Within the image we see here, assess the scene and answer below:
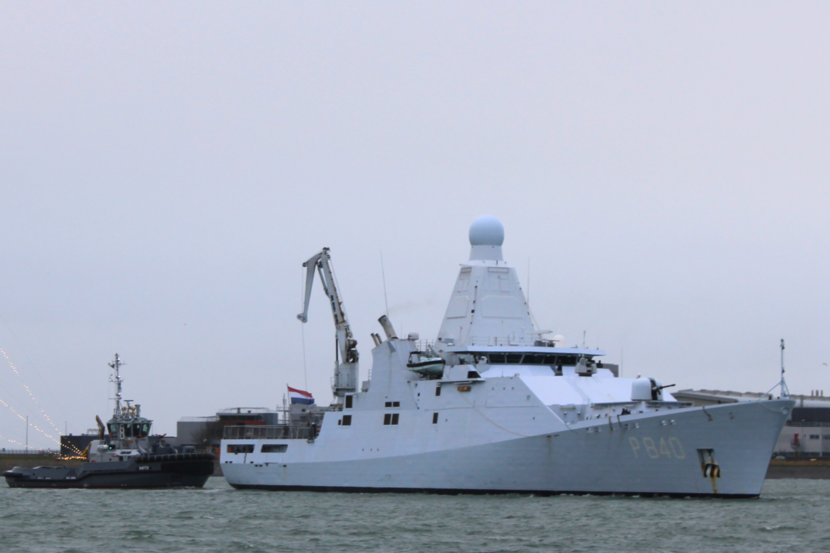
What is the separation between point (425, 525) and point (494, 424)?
877cm

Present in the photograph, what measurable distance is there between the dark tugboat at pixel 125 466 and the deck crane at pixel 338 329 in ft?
32.4

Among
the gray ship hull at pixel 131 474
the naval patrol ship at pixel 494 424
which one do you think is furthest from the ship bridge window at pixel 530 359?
the gray ship hull at pixel 131 474

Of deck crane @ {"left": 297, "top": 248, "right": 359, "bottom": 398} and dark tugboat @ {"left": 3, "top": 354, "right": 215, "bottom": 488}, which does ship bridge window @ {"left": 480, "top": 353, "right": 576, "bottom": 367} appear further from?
dark tugboat @ {"left": 3, "top": 354, "right": 215, "bottom": 488}

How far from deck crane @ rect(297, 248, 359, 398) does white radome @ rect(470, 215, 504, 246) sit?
7325 mm

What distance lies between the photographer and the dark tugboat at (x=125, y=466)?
189 ft

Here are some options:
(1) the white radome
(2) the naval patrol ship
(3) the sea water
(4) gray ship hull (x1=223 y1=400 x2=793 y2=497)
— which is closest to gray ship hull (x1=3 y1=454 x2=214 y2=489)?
(2) the naval patrol ship

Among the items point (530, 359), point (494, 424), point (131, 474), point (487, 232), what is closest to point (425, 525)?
point (494, 424)

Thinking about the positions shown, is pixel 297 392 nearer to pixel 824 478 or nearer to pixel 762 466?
pixel 762 466

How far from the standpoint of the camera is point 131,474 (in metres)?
57.5

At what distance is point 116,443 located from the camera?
61.2 m

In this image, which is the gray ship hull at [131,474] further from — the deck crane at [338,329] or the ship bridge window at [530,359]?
the ship bridge window at [530,359]

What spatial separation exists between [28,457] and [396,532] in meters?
73.0

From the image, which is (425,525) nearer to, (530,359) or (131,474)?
(530,359)

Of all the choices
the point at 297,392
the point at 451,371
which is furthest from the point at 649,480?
the point at 297,392
